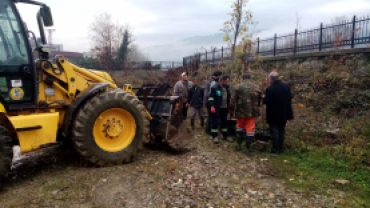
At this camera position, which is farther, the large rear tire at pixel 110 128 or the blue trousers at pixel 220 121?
the blue trousers at pixel 220 121

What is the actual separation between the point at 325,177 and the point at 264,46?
11.2m

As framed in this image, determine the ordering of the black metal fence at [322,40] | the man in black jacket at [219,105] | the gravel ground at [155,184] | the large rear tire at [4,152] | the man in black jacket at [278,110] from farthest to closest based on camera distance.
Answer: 1. the black metal fence at [322,40]
2. the man in black jacket at [219,105]
3. the man in black jacket at [278,110]
4. the large rear tire at [4,152]
5. the gravel ground at [155,184]

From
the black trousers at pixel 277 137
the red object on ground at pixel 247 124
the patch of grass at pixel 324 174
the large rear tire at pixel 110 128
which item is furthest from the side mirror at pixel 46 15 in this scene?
the black trousers at pixel 277 137

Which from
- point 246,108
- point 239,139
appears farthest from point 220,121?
→ point 246,108

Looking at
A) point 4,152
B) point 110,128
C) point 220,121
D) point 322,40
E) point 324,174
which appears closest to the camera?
point 4,152

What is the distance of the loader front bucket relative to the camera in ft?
18.6

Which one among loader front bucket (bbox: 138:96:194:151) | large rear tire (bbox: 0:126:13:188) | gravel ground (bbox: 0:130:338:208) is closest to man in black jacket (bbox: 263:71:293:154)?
gravel ground (bbox: 0:130:338:208)

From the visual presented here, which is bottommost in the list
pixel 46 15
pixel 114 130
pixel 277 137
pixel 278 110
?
pixel 277 137

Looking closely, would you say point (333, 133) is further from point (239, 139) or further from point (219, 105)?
point (219, 105)

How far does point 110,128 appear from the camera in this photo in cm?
489

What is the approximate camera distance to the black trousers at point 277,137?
5629mm

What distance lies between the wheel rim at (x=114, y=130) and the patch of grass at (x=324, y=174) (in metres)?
2.73

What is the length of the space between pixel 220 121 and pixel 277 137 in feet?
5.44

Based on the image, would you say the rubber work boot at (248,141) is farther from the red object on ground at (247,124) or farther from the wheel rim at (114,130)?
the wheel rim at (114,130)
